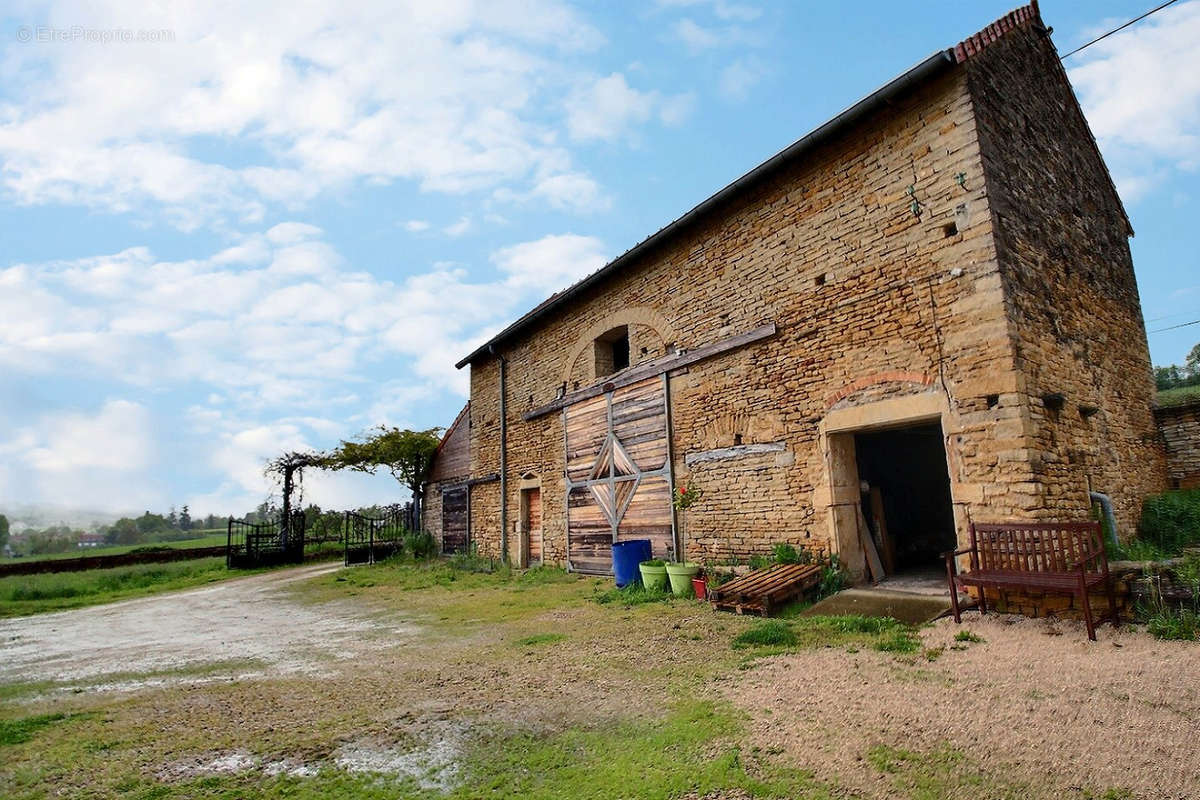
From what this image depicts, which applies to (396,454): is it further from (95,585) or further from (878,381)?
(878,381)

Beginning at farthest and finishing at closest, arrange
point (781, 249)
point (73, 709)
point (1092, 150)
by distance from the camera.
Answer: point (1092, 150)
point (781, 249)
point (73, 709)

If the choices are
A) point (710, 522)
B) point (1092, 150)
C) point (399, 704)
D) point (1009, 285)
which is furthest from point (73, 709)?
point (1092, 150)

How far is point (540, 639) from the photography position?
6039 mm

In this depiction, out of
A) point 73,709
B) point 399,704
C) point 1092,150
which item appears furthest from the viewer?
point 1092,150

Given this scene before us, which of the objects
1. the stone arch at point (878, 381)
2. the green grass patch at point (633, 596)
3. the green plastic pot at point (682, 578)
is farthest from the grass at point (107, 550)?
the stone arch at point (878, 381)

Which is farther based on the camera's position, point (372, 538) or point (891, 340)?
point (372, 538)

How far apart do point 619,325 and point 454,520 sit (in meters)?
8.55

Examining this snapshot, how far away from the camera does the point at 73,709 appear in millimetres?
4430

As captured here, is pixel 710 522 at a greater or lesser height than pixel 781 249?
lesser

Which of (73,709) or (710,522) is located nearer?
(73,709)

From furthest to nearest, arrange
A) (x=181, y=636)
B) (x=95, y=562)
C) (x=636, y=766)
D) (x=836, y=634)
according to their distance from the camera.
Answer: (x=95, y=562) → (x=181, y=636) → (x=836, y=634) → (x=636, y=766)

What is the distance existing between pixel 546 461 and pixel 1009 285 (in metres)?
8.99

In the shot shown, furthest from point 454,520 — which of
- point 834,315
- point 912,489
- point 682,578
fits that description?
point 834,315

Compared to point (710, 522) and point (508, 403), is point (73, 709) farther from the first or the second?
point (508, 403)
